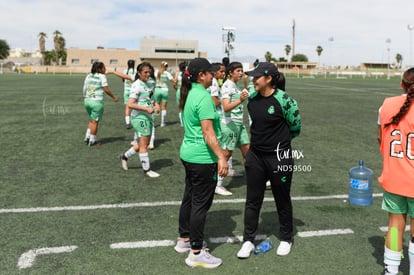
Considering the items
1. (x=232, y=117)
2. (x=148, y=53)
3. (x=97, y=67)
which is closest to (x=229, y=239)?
(x=232, y=117)

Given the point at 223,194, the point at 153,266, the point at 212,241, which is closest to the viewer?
the point at 153,266

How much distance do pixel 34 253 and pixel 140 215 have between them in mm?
1391

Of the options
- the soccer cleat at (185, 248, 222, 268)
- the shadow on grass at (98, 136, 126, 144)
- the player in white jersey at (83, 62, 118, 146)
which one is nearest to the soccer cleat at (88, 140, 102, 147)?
the player in white jersey at (83, 62, 118, 146)

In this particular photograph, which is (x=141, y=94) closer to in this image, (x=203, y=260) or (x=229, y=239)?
(x=229, y=239)

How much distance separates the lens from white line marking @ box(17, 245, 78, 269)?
11.8 feet

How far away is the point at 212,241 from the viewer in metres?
4.20

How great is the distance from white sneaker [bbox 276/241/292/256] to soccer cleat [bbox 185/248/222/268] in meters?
0.66

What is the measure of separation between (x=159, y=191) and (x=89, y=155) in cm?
296

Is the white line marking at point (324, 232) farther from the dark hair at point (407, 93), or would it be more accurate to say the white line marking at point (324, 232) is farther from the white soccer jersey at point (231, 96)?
the white soccer jersey at point (231, 96)

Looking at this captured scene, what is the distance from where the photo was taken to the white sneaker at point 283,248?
388cm

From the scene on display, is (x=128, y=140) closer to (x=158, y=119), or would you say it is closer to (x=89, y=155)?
(x=89, y=155)

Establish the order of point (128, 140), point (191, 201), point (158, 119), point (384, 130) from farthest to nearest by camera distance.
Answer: point (158, 119)
point (128, 140)
point (191, 201)
point (384, 130)

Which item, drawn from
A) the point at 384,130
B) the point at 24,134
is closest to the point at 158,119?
the point at 24,134

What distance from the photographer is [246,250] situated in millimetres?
3834
